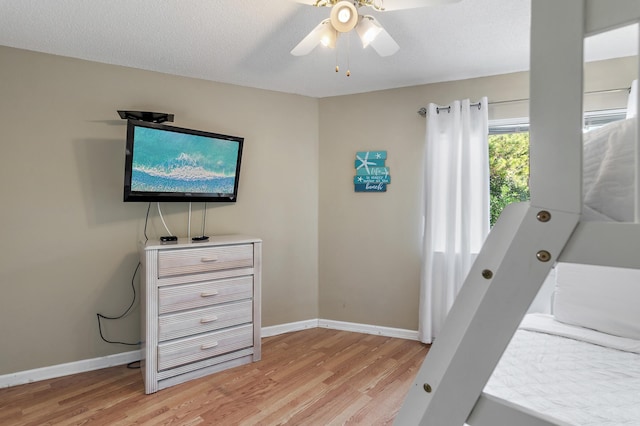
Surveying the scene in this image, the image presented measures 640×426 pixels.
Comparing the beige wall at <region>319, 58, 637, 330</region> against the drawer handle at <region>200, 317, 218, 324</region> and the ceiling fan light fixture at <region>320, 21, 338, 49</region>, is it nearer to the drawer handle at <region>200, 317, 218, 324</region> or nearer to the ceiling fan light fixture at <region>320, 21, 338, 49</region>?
the drawer handle at <region>200, 317, 218, 324</region>

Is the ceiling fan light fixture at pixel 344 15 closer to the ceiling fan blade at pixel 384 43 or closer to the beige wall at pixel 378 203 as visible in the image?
the ceiling fan blade at pixel 384 43

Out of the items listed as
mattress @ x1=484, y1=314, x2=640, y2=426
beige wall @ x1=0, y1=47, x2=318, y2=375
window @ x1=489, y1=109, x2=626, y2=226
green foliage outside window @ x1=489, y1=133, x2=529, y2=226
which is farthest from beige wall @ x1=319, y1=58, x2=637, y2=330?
mattress @ x1=484, y1=314, x2=640, y2=426

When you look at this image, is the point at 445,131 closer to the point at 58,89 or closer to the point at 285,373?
the point at 285,373

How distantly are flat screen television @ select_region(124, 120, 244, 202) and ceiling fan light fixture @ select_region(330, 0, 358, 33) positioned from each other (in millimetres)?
1407

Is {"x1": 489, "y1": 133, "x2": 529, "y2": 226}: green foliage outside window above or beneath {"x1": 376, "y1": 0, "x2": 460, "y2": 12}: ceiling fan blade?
beneath

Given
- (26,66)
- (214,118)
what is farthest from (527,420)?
(26,66)

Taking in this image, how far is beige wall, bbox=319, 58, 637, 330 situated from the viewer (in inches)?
114

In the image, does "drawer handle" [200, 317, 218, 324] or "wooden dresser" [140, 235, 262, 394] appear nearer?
"wooden dresser" [140, 235, 262, 394]

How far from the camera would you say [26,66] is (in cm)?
220

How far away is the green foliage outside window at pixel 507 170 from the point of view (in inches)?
108

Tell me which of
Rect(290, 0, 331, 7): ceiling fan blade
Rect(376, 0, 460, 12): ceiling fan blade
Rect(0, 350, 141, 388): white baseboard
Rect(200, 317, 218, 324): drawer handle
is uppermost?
Rect(290, 0, 331, 7): ceiling fan blade

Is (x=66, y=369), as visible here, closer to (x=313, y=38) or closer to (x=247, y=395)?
(x=247, y=395)

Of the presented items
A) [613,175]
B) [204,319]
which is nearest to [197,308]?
[204,319]

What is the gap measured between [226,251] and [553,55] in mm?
2217
